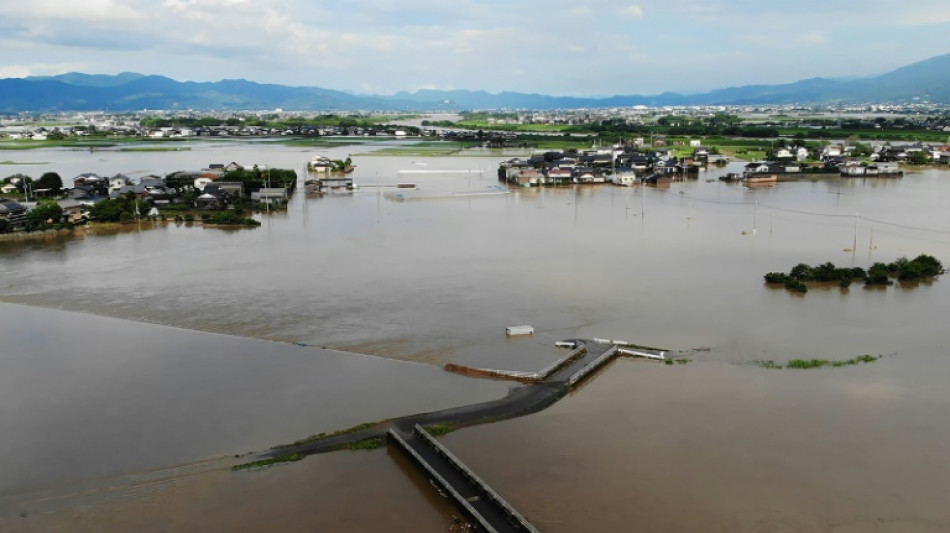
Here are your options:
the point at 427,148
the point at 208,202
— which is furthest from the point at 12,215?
the point at 427,148

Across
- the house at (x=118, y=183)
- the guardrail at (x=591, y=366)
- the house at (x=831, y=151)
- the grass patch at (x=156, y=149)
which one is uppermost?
the grass patch at (x=156, y=149)

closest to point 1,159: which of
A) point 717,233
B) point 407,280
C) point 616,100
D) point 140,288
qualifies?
point 140,288

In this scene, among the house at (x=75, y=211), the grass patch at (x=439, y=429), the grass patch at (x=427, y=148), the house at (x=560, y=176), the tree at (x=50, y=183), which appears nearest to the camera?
the grass patch at (x=439, y=429)

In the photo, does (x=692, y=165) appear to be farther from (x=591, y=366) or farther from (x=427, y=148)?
(x=591, y=366)

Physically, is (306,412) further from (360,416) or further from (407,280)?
(407,280)

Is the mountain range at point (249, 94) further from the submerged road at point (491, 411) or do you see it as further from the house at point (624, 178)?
the submerged road at point (491, 411)

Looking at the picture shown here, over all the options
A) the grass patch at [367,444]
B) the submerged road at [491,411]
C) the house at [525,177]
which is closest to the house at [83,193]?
the house at [525,177]

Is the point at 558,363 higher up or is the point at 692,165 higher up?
the point at 692,165
